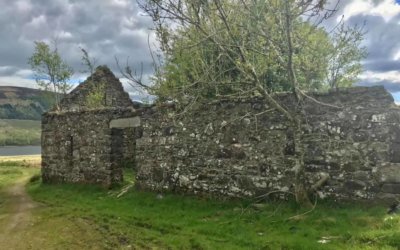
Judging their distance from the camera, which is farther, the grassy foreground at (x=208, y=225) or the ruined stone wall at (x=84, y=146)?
the ruined stone wall at (x=84, y=146)

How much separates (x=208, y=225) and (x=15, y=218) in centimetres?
638

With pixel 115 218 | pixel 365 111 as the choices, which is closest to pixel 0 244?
pixel 115 218

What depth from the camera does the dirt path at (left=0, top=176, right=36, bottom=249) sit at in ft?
31.0

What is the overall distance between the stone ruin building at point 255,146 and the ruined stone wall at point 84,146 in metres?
0.06

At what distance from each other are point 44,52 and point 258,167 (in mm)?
17370

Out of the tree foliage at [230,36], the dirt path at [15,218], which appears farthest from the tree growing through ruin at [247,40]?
the dirt path at [15,218]

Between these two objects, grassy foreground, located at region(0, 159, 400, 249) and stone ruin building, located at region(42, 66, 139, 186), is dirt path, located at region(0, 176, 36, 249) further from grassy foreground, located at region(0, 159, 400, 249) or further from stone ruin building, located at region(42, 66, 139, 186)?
stone ruin building, located at region(42, 66, 139, 186)

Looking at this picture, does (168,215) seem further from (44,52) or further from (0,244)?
(44,52)

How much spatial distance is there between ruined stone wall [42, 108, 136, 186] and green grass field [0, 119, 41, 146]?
13000 centimetres

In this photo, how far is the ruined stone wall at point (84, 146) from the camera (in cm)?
1516

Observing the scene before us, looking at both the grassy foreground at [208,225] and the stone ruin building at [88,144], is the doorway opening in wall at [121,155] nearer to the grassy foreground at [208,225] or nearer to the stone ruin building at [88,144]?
the stone ruin building at [88,144]

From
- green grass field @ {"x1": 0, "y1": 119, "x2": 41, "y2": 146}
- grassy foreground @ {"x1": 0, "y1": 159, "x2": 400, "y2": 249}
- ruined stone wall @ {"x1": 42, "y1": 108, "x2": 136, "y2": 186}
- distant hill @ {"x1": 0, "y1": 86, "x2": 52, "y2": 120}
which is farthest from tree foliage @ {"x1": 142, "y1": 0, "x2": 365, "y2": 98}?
distant hill @ {"x1": 0, "y1": 86, "x2": 52, "y2": 120}

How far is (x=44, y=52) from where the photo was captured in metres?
23.4

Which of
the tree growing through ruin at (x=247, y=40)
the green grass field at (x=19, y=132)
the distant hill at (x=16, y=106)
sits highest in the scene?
the distant hill at (x=16, y=106)
